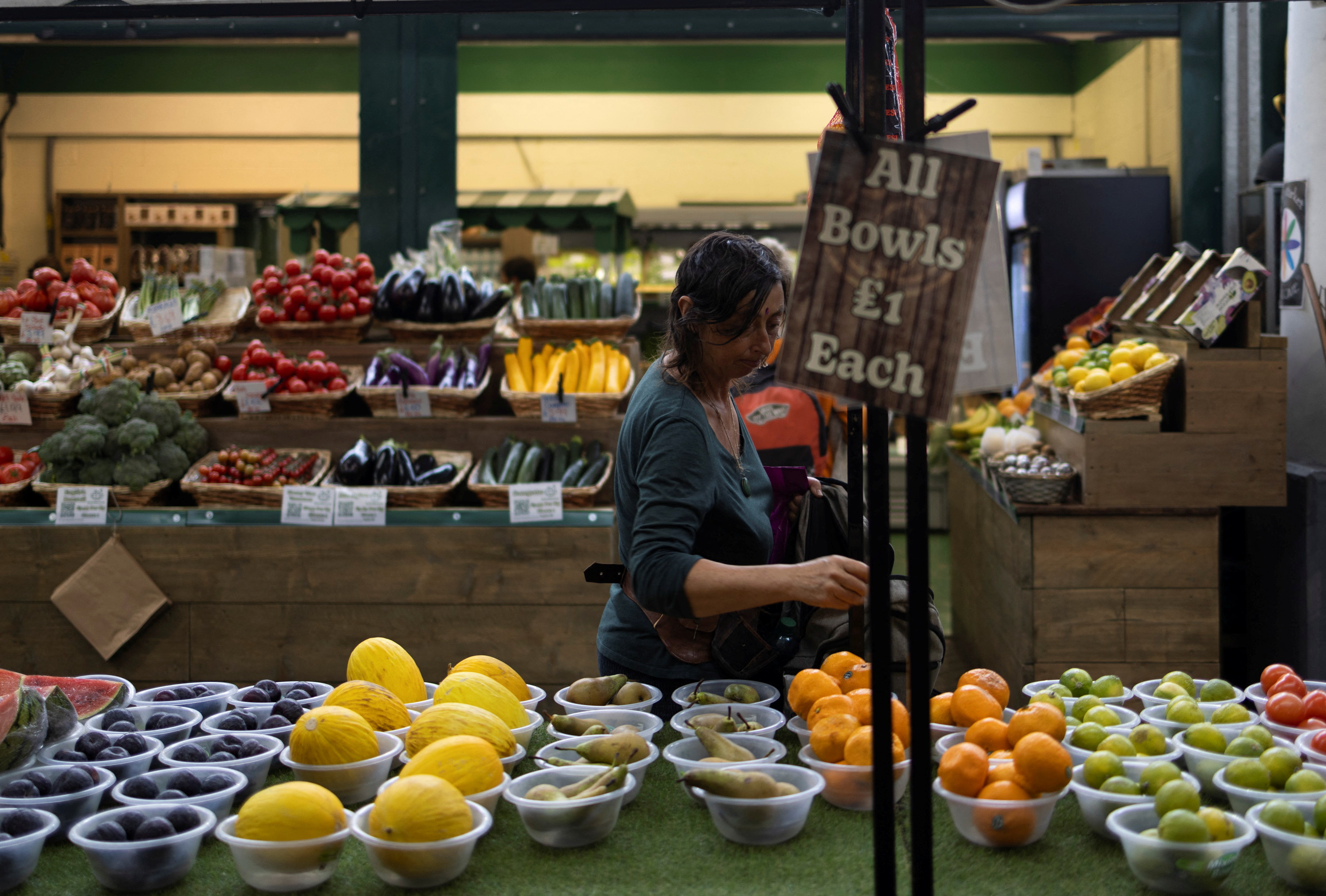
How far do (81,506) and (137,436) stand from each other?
0.31 m

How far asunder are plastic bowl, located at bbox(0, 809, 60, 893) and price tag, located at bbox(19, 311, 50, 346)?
3795 millimetres

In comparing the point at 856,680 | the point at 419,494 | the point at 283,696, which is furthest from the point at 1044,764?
the point at 419,494

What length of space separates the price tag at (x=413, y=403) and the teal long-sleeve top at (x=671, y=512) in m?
2.25

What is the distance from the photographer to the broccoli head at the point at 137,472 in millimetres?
3941

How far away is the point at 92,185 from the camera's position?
10.4 m

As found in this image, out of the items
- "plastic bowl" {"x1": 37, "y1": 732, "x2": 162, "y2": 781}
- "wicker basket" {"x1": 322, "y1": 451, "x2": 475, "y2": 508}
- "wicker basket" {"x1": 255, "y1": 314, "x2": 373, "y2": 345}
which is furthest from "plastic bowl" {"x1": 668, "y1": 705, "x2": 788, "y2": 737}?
"wicker basket" {"x1": 255, "y1": 314, "x2": 373, "y2": 345}

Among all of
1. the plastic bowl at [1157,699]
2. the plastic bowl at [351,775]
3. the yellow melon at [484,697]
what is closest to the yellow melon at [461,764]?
the plastic bowl at [351,775]

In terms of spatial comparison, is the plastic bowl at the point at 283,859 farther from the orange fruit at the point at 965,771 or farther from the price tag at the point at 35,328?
the price tag at the point at 35,328

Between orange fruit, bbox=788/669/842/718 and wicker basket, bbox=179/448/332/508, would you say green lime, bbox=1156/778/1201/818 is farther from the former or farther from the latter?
wicker basket, bbox=179/448/332/508

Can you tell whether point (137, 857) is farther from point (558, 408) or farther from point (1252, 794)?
point (558, 408)

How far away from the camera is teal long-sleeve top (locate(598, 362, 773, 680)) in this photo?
1860 millimetres

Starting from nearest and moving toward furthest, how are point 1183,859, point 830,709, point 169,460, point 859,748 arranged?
point 1183,859
point 859,748
point 830,709
point 169,460

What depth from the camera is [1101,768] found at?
1.52m

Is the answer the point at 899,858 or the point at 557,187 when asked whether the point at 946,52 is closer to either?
the point at 557,187
